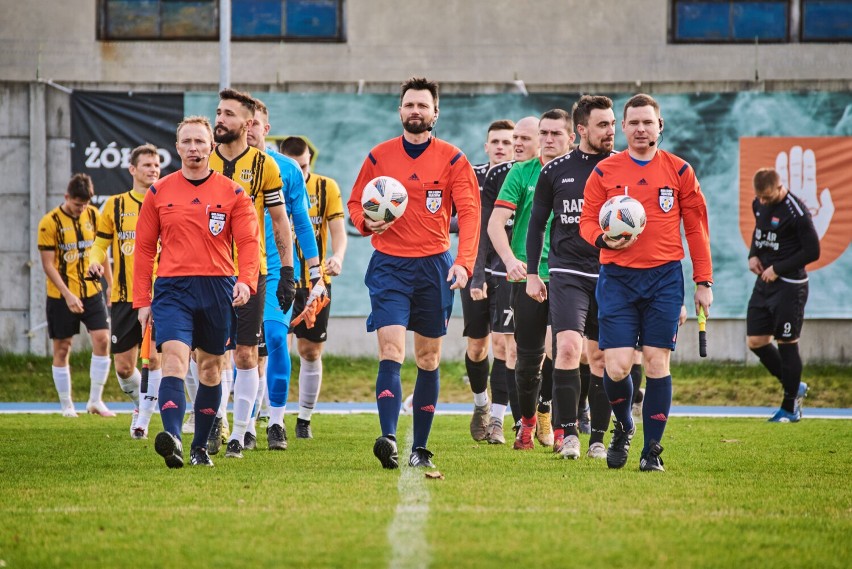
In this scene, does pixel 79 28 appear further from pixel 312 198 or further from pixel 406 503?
pixel 406 503

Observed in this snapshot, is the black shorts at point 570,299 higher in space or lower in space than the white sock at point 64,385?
higher

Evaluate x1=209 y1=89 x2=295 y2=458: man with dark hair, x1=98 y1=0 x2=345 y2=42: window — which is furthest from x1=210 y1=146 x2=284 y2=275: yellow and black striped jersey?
x1=98 y1=0 x2=345 y2=42: window

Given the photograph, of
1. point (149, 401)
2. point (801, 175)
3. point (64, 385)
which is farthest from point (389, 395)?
point (801, 175)

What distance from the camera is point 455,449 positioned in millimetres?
9125

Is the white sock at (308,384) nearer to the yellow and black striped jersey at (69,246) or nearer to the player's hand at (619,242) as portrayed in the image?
the player's hand at (619,242)

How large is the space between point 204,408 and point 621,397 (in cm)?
253

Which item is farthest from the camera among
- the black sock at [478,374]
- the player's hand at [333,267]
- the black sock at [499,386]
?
the black sock at [478,374]

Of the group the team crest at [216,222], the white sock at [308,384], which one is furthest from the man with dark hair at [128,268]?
the team crest at [216,222]

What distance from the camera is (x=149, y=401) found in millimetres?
10328

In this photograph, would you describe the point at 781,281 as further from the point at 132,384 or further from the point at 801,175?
the point at 132,384

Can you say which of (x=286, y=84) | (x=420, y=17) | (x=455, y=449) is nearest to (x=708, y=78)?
(x=420, y=17)

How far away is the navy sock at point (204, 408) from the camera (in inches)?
300

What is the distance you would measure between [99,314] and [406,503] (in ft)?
26.3

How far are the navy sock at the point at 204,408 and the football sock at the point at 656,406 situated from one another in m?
2.57
